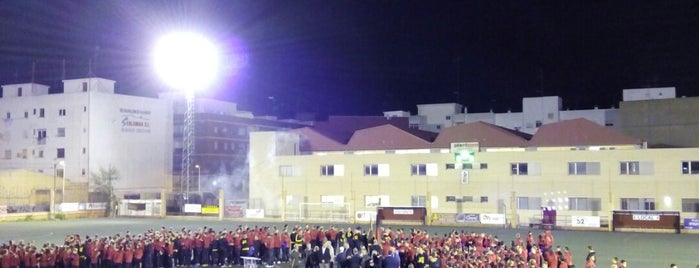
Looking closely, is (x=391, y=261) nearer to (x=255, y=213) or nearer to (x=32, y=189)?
(x=255, y=213)

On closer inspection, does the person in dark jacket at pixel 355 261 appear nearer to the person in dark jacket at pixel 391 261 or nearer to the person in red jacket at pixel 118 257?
the person in dark jacket at pixel 391 261

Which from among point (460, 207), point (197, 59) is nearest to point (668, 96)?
point (460, 207)

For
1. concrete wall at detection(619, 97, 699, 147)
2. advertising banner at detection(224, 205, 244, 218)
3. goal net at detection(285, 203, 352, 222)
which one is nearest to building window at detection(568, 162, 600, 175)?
goal net at detection(285, 203, 352, 222)

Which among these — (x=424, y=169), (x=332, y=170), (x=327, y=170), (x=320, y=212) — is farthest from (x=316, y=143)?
(x=424, y=169)

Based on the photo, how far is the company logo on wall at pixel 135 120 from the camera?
228 ft

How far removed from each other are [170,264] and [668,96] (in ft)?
205

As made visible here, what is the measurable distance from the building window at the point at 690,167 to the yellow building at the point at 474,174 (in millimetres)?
69

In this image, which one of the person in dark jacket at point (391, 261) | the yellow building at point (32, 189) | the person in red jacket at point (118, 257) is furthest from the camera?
the yellow building at point (32, 189)

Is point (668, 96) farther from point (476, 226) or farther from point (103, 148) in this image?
point (103, 148)

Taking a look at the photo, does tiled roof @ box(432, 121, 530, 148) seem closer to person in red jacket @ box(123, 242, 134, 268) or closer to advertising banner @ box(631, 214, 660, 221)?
advertising banner @ box(631, 214, 660, 221)

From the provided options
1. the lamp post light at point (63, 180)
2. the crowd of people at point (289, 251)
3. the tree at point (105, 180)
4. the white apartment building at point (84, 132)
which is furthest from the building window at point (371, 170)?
the white apartment building at point (84, 132)

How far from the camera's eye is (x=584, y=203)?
155ft

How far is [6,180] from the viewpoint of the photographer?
59.6 metres

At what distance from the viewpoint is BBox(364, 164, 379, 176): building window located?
2154 inches
